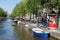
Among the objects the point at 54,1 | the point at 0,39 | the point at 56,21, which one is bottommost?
the point at 0,39

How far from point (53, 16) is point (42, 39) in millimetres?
8765

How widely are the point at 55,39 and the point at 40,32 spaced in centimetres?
424

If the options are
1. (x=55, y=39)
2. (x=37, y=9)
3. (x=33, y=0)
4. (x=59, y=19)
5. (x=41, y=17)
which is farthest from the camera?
(x=41, y=17)

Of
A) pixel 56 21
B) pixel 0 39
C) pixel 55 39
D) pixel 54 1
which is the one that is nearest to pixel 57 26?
pixel 56 21

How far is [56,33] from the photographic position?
40875 millimetres

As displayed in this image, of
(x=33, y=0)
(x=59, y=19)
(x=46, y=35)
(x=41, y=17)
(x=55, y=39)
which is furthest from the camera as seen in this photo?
(x=41, y=17)

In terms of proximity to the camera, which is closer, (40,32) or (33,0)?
(40,32)

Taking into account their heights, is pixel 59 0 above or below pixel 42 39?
above

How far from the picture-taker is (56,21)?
4741cm

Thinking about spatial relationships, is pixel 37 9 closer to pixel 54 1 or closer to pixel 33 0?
pixel 33 0

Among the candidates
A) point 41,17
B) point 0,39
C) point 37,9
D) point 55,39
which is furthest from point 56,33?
point 41,17

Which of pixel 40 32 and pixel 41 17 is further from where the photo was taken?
pixel 41 17

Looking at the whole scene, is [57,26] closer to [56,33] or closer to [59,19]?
[59,19]

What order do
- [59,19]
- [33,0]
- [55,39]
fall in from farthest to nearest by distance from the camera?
[33,0], [59,19], [55,39]
